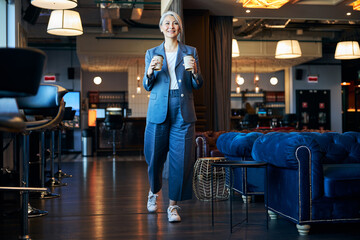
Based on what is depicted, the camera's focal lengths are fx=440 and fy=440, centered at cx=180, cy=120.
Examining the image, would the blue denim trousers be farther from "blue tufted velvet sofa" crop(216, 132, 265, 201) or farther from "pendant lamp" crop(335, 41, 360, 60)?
"pendant lamp" crop(335, 41, 360, 60)

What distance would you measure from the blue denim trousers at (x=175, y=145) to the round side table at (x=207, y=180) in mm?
1132

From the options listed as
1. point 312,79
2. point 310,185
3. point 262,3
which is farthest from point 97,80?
point 310,185

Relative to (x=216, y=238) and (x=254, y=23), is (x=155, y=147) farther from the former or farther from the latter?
(x=254, y=23)

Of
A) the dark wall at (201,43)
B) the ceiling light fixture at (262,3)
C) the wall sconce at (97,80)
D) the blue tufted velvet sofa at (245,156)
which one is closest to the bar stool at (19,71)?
the blue tufted velvet sofa at (245,156)

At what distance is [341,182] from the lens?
3.13 m

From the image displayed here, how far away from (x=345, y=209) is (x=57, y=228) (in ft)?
7.07

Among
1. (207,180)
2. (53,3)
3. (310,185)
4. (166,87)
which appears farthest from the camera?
(53,3)

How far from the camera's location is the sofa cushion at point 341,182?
3.10 metres

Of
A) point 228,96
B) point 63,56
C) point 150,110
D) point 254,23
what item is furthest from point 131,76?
point 150,110

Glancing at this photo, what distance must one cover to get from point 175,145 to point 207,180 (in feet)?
4.36

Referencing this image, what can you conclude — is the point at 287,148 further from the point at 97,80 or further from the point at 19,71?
the point at 97,80

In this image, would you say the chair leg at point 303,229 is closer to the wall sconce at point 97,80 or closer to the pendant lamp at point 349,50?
the pendant lamp at point 349,50

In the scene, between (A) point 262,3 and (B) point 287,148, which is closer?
(B) point 287,148

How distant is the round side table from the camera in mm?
4797
